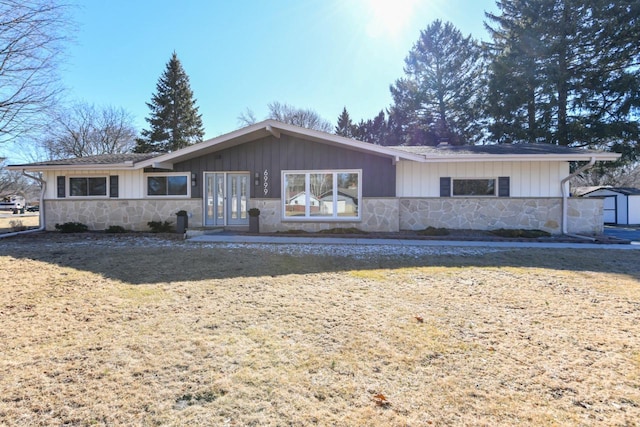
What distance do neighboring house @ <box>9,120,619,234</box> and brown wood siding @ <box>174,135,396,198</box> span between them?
0.03 meters

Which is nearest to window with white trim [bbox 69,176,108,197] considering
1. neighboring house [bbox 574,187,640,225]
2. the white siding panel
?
neighboring house [bbox 574,187,640,225]

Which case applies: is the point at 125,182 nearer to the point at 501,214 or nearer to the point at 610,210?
the point at 501,214

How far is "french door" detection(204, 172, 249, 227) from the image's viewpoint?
12.0 m

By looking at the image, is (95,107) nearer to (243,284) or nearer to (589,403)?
(243,284)

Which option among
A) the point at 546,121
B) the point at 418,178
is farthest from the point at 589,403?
the point at 546,121

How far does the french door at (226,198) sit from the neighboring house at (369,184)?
4cm

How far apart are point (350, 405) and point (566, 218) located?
39.5 ft

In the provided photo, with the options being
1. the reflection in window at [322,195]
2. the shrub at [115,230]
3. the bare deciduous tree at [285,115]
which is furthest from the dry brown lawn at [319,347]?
the bare deciduous tree at [285,115]

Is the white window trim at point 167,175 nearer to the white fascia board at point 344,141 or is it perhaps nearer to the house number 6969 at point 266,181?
the house number 6969 at point 266,181

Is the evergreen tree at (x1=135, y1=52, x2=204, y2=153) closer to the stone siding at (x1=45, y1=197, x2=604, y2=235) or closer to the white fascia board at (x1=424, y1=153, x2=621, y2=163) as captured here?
the stone siding at (x1=45, y1=197, x2=604, y2=235)

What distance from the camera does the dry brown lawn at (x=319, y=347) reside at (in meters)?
2.08

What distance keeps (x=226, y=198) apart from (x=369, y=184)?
17.7 feet

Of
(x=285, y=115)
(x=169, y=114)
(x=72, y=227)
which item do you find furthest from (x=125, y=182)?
(x=285, y=115)

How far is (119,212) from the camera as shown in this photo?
40.8ft
